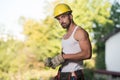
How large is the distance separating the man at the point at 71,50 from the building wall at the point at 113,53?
80.3ft

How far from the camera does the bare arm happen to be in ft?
14.3

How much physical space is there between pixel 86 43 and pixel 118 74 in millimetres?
19896

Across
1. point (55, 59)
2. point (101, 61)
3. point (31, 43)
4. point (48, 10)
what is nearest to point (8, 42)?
point (31, 43)

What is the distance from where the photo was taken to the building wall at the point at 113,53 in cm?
2898

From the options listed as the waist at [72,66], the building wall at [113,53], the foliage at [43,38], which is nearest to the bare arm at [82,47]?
the waist at [72,66]

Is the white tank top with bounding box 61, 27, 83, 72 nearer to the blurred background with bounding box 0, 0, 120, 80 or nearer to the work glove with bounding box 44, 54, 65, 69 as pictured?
the work glove with bounding box 44, 54, 65, 69

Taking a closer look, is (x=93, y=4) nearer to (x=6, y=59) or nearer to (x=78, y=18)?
(x=78, y=18)

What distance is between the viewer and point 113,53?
97.8 ft

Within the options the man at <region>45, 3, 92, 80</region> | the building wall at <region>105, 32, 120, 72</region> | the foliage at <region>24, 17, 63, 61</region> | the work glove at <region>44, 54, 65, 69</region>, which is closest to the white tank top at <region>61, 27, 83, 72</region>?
the man at <region>45, 3, 92, 80</region>

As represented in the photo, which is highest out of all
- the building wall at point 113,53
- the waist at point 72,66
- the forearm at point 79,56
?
the forearm at point 79,56

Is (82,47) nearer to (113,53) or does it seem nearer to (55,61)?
(55,61)

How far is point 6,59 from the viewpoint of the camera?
35969 millimetres

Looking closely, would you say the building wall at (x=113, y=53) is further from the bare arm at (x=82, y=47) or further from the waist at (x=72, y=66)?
the bare arm at (x=82, y=47)

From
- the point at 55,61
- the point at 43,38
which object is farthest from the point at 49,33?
the point at 55,61
